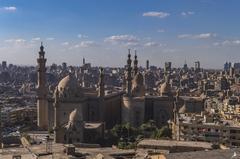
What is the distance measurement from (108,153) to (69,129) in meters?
7.26

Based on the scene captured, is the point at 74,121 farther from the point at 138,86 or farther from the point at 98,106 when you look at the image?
the point at 138,86

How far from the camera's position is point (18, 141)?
3067 cm

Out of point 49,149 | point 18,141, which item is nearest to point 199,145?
point 49,149

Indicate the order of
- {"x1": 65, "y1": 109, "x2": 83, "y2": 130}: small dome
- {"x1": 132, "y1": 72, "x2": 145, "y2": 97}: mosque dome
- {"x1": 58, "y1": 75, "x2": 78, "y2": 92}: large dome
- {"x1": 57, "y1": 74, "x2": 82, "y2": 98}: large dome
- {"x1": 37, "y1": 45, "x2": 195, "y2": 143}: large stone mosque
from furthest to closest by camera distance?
{"x1": 132, "y1": 72, "x2": 145, "y2": 97}: mosque dome, {"x1": 58, "y1": 75, "x2": 78, "y2": 92}: large dome, {"x1": 57, "y1": 74, "x2": 82, "y2": 98}: large dome, {"x1": 37, "y1": 45, "x2": 195, "y2": 143}: large stone mosque, {"x1": 65, "y1": 109, "x2": 83, "y2": 130}: small dome

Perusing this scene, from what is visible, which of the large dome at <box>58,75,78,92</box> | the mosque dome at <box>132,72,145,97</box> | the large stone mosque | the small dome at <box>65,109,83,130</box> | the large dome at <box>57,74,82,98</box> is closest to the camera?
the small dome at <box>65,109,83,130</box>

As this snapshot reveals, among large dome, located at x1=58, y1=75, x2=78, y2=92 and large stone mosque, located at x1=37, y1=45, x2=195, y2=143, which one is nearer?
large stone mosque, located at x1=37, y1=45, x2=195, y2=143

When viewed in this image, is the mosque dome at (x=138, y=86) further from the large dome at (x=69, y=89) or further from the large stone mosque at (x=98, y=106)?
the large dome at (x=69, y=89)

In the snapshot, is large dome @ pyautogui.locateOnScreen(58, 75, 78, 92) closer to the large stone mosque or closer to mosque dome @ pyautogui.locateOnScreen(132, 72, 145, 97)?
the large stone mosque

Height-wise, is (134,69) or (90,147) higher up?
(134,69)

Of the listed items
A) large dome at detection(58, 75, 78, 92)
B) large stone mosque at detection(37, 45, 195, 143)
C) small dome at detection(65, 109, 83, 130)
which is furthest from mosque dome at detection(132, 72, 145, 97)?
small dome at detection(65, 109, 83, 130)

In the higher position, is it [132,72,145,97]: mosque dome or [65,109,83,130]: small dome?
[132,72,145,97]: mosque dome

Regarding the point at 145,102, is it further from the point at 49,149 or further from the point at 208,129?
the point at 49,149

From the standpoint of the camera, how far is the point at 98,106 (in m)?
37.0

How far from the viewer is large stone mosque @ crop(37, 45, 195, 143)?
114ft
